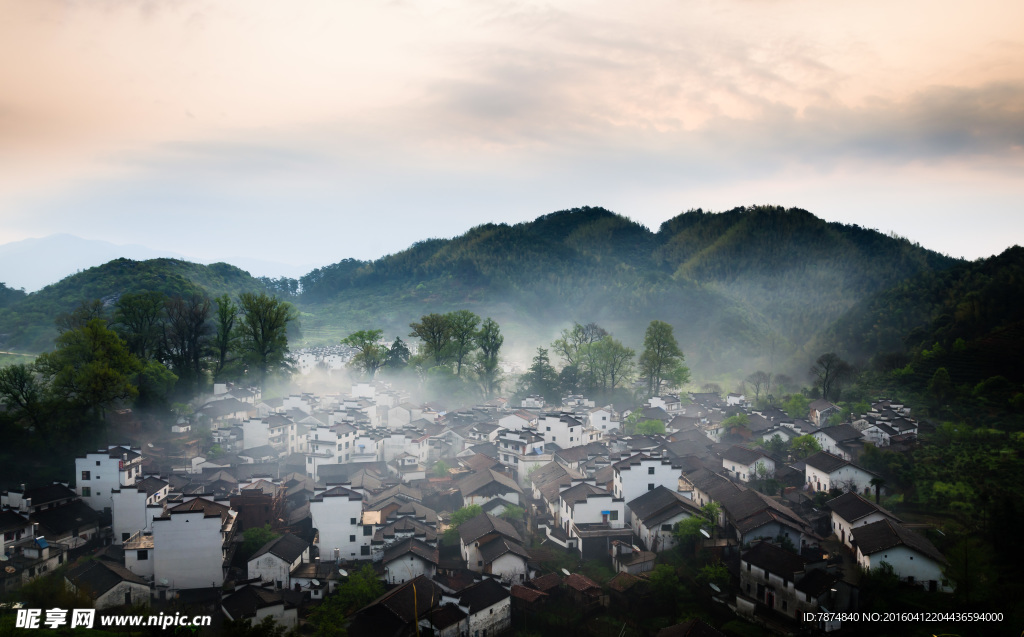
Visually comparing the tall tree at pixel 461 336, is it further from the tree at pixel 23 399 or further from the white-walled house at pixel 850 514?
the white-walled house at pixel 850 514

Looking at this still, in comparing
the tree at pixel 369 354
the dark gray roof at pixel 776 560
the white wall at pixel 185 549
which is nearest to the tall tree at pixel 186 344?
the tree at pixel 369 354

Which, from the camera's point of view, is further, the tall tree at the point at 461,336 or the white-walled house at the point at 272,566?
the tall tree at the point at 461,336

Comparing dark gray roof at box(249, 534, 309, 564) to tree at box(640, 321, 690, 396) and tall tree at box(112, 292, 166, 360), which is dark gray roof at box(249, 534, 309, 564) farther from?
tree at box(640, 321, 690, 396)

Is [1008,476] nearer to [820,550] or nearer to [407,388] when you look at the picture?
[820,550]

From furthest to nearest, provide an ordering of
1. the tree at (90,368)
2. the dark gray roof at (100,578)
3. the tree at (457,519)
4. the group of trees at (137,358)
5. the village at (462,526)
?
the tree at (90,368)
the group of trees at (137,358)
the tree at (457,519)
the village at (462,526)
the dark gray roof at (100,578)

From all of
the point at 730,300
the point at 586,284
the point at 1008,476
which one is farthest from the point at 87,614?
the point at 586,284

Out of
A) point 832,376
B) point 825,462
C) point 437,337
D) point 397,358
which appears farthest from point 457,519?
point 832,376

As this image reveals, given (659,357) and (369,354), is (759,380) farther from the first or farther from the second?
(369,354)
